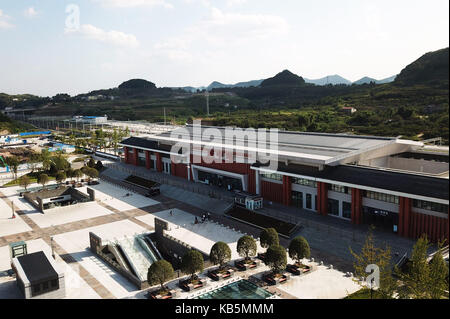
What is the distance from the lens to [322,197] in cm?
2961

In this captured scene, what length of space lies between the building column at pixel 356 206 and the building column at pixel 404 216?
3108 mm

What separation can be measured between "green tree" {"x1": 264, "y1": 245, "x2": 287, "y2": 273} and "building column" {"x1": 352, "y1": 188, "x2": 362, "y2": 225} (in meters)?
9.43

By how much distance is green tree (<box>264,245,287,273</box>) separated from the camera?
66.4 feet

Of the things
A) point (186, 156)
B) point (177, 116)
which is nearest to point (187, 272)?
point (186, 156)

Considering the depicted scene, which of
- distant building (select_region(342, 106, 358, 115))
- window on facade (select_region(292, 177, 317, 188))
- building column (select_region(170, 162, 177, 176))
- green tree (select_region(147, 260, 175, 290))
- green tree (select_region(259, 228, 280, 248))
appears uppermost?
distant building (select_region(342, 106, 358, 115))

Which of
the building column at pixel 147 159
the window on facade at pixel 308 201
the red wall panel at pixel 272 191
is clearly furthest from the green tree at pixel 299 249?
the building column at pixel 147 159

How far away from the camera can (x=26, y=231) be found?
100 feet

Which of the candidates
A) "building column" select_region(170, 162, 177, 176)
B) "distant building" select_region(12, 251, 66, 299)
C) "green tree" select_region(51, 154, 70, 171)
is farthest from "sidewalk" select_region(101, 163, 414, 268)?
"green tree" select_region(51, 154, 70, 171)

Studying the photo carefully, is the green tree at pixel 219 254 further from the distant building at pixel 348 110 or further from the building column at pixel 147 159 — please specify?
the distant building at pixel 348 110

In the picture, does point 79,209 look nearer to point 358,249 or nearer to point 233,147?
point 233,147

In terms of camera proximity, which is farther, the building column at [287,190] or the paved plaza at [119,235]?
the building column at [287,190]

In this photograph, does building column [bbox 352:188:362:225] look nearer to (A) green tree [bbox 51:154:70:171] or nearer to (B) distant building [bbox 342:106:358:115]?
(A) green tree [bbox 51:154:70:171]

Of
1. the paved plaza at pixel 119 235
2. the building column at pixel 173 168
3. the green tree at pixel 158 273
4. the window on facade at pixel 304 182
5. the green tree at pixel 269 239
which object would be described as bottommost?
the paved plaza at pixel 119 235

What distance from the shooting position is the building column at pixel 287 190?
3219cm
